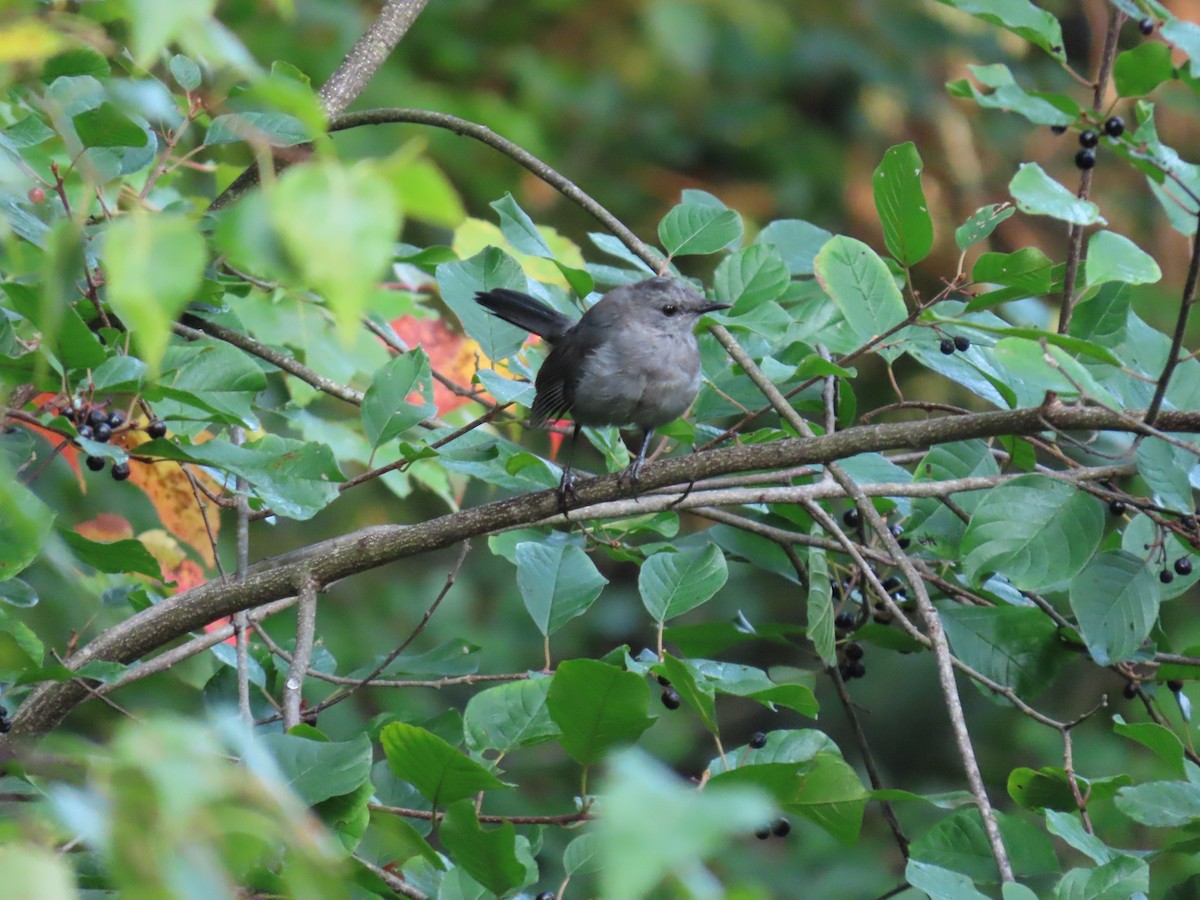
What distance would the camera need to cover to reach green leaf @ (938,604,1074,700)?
240cm

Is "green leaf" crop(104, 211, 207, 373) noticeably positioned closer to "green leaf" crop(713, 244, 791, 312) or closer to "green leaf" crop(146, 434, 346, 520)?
"green leaf" crop(146, 434, 346, 520)

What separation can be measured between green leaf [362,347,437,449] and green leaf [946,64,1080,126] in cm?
108

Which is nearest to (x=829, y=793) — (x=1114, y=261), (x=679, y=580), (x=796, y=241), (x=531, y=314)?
(x=679, y=580)

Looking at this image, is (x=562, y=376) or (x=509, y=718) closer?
(x=509, y=718)

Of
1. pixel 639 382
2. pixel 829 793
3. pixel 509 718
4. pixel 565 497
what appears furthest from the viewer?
pixel 639 382

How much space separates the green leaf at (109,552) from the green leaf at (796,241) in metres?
1.51

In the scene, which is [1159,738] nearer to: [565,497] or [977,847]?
[977,847]

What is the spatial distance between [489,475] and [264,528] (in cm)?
483

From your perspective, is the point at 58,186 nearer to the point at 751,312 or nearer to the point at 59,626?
the point at 751,312

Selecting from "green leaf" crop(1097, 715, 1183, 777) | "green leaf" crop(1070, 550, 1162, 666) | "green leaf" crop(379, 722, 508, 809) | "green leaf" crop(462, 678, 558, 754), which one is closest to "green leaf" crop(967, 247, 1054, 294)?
"green leaf" crop(1070, 550, 1162, 666)

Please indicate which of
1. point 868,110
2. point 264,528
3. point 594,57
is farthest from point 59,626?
point 868,110

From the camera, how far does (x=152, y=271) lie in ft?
2.92

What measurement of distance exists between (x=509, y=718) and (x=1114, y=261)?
3.58 feet

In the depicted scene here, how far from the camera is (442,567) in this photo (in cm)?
797
